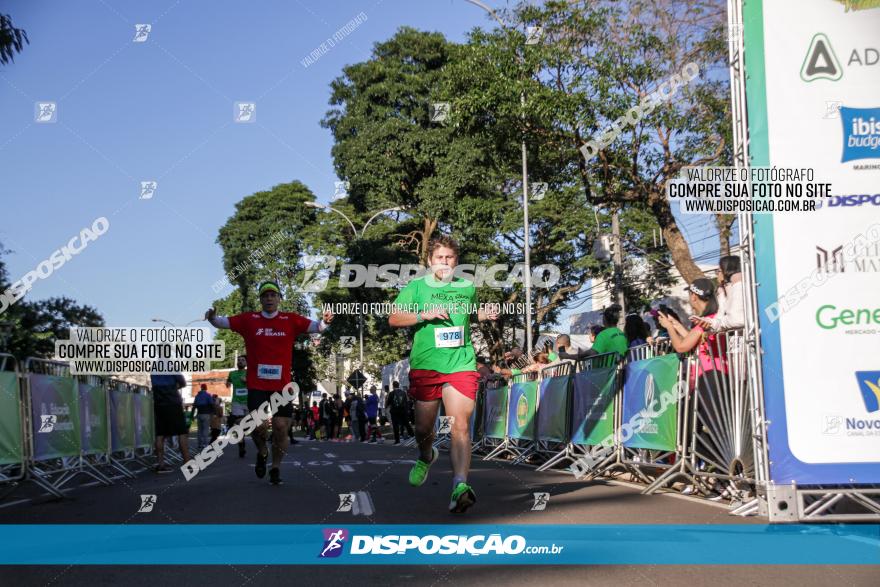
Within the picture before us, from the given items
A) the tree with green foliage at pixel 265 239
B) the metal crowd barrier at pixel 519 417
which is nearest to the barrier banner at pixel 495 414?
the metal crowd barrier at pixel 519 417

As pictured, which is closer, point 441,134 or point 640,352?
point 640,352

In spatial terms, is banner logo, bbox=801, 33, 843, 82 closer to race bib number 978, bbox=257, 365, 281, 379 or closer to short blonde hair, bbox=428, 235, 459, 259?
short blonde hair, bbox=428, 235, 459, 259

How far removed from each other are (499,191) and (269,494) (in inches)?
1264

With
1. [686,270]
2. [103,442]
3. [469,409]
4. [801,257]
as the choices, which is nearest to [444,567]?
[469,409]

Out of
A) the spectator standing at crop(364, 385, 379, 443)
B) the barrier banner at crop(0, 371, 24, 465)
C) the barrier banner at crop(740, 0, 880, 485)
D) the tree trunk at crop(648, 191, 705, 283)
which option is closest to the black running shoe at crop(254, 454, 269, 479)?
the barrier banner at crop(0, 371, 24, 465)

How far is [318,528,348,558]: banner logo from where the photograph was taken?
17.2ft

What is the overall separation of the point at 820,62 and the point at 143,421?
14420mm

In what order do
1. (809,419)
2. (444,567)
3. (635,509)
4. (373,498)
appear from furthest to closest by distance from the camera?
(373,498)
(635,509)
(809,419)
(444,567)

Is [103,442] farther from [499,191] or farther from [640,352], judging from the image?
[499,191]

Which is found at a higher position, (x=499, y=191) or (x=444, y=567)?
(x=499, y=191)

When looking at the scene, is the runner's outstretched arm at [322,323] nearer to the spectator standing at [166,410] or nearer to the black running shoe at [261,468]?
the black running shoe at [261,468]

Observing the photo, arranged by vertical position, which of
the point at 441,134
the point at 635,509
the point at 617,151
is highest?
the point at 441,134

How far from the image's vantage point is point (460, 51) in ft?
67.5

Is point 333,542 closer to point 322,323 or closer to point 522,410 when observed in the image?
point 322,323
